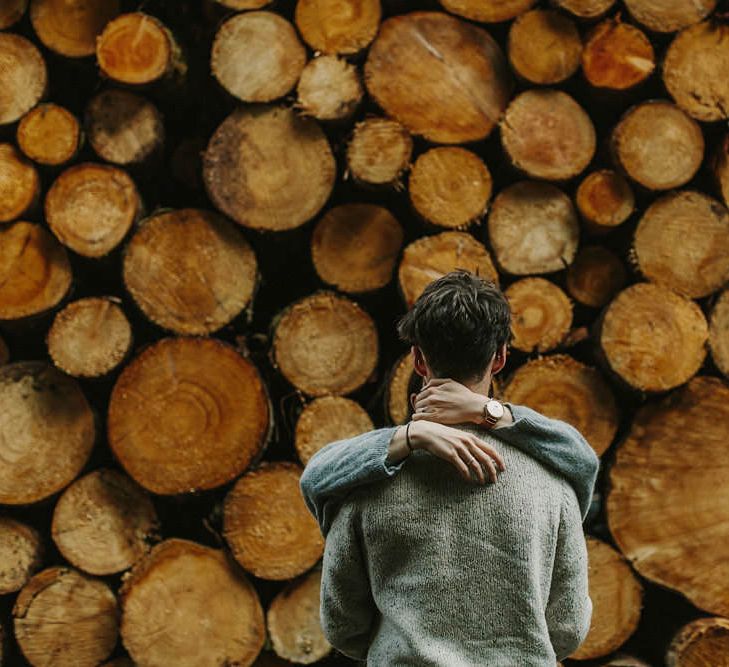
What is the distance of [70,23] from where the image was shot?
2295mm

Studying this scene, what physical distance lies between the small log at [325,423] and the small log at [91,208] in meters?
0.68

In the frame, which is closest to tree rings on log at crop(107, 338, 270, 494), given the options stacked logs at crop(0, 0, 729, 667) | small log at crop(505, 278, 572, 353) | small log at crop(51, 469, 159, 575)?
stacked logs at crop(0, 0, 729, 667)

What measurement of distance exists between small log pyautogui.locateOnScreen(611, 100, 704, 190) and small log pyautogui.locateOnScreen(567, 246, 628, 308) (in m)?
0.23

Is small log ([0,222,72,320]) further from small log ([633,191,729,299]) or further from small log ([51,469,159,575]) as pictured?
small log ([633,191,729,299])

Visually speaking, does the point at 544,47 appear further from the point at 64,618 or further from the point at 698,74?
the point at 64,618

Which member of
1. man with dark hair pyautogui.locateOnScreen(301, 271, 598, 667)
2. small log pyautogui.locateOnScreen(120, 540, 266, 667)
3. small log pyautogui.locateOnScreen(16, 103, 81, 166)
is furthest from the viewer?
small log pyautogui.locateOnScreen(16, 103, 81, 166)

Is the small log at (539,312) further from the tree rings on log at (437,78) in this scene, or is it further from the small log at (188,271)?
the small log at (188,271)

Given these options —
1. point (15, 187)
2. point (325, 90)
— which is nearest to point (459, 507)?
point (325, 90)

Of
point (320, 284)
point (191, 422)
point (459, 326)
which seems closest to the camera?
point (459, 326)

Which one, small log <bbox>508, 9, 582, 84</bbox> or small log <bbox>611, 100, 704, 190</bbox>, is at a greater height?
small log <bbox>508, 9, 582, 84</bbox>

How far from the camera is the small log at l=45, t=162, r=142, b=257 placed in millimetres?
2174

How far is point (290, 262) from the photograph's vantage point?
8.02ft

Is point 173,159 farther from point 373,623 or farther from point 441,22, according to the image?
point 373,623

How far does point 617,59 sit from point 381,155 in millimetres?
693
